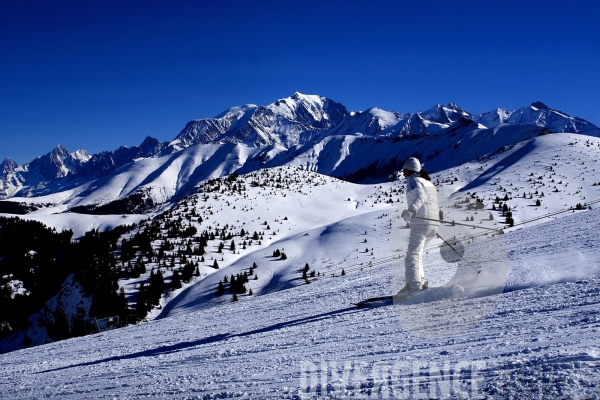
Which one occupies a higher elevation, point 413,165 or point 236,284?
point 413,165

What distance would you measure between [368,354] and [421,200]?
2903 mm

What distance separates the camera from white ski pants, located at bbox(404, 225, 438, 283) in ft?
23.1

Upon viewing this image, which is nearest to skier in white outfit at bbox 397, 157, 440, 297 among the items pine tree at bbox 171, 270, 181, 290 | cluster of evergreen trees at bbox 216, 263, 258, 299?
cluster of evergreen trees at bbox 216, 263, 258, 299

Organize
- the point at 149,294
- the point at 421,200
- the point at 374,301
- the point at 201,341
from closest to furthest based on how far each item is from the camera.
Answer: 1. the point at 421,200
2. the point at 374,301
3. the point at 201,341
4. the point at 149,294

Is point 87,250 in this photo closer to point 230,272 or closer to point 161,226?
point 161,226

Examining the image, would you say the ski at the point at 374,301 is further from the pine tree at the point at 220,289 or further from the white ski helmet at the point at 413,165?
the pine tree at the point at 220,289

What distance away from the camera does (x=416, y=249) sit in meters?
7.12

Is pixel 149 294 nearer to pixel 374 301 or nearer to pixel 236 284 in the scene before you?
pixel 236 284

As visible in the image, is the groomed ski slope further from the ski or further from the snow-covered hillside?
the ski

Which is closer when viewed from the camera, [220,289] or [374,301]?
[374,301]

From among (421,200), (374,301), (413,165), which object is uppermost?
(413,165)

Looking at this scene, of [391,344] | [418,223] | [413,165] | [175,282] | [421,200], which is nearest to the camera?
[391,344]

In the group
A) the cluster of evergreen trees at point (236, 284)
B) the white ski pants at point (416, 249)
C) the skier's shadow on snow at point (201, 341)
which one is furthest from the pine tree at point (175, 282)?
the white ski pants at point (416, 249)

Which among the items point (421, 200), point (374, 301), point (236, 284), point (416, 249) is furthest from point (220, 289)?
point (421, 200)
